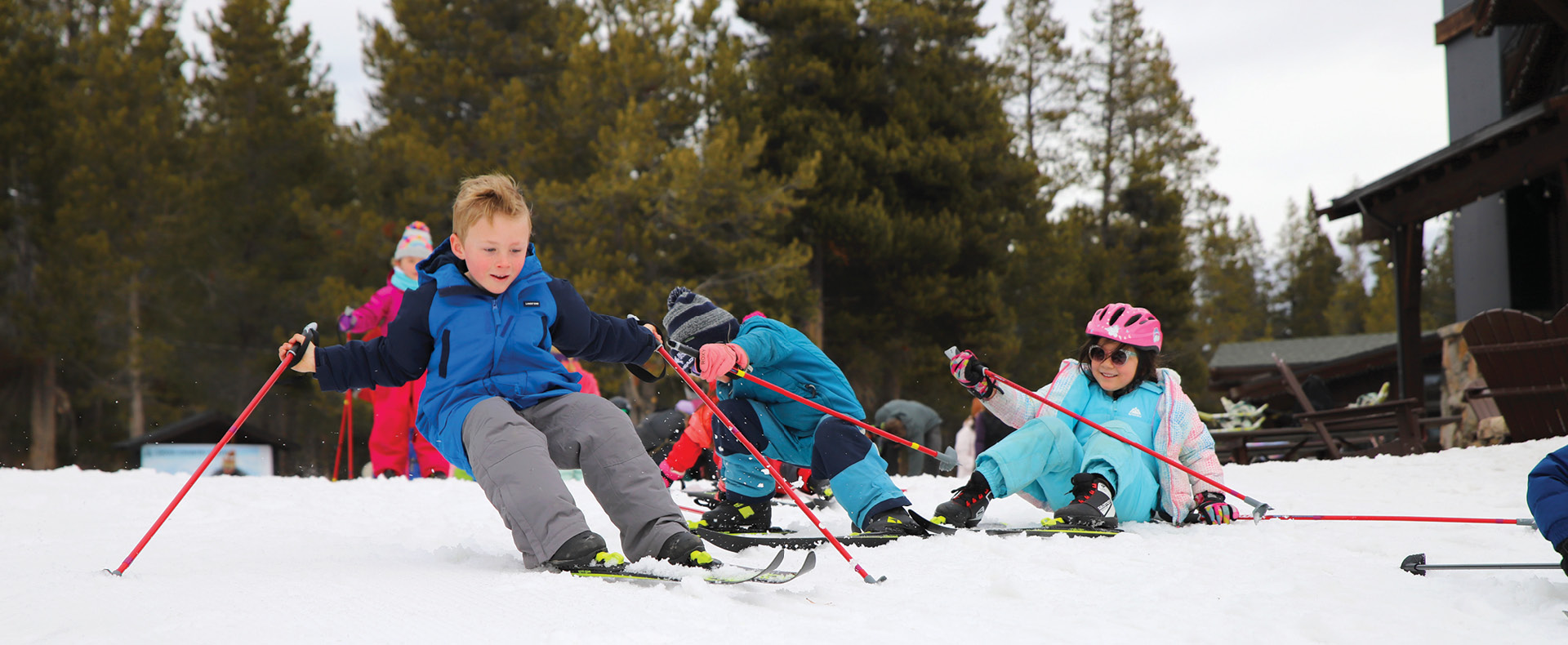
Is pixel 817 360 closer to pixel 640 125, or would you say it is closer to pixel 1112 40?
pixel 640 125

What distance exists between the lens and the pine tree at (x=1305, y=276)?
51.5m


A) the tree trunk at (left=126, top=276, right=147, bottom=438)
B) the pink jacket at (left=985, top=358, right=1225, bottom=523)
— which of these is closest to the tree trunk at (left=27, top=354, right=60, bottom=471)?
the tree trunk at (left=126, top=276, right=147, bottom=438)

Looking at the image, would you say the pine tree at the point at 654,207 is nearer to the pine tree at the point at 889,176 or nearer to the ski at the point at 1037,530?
the pine tree at the point at 889,176

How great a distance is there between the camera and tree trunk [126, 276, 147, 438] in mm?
19156

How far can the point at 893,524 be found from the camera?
3414mm

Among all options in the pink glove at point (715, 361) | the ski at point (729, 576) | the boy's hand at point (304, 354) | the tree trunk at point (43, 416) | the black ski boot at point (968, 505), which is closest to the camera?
the ski at point (729, 576)

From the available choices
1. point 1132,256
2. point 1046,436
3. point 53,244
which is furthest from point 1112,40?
point 1046,436

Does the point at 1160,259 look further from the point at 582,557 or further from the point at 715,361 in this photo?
the point at 582,557

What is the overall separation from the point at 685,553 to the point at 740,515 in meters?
1.31

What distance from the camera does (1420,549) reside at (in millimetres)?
3166

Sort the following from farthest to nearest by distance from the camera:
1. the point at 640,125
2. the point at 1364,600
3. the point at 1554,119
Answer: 1. the point at 640,125
2. the point at 1554,119
3. the point at 1364,600

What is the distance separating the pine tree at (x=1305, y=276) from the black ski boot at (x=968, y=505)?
52898 millimetres

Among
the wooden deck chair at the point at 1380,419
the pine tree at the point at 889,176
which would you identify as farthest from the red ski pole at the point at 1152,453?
the pine tree at the point at 889,176

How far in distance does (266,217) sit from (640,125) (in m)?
9.85
